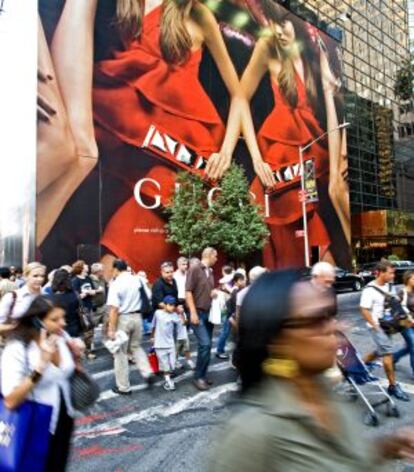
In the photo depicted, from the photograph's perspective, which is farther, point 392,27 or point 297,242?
point 392,27

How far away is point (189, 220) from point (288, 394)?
2098cm

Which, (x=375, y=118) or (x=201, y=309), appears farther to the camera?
(x=375, y=118)

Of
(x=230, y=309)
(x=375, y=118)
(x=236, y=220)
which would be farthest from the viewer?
(x=375, y=118)

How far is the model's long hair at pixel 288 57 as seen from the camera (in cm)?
3119

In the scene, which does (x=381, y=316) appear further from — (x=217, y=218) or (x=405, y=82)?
(x=405, y=82)

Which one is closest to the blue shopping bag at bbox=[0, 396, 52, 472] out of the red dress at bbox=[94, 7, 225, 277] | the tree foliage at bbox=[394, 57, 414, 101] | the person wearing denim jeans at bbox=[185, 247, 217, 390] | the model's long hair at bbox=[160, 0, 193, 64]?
the person wearing denim jeans at bbox=[185, 247, 217, 390]

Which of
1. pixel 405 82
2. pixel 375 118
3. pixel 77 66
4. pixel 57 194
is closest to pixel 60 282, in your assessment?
pixel 57 194

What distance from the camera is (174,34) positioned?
2495 centimetres

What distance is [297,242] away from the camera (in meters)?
30.8

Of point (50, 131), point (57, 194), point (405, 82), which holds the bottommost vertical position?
point (57, 194)

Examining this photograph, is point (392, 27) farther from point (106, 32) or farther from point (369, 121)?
point (106, 32)

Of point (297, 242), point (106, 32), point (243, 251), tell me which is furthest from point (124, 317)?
point (297, 242)

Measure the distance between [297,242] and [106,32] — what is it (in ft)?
56.1

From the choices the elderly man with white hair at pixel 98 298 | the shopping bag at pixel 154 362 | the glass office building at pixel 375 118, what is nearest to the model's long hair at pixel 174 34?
the glass office building at pixel 375 118
